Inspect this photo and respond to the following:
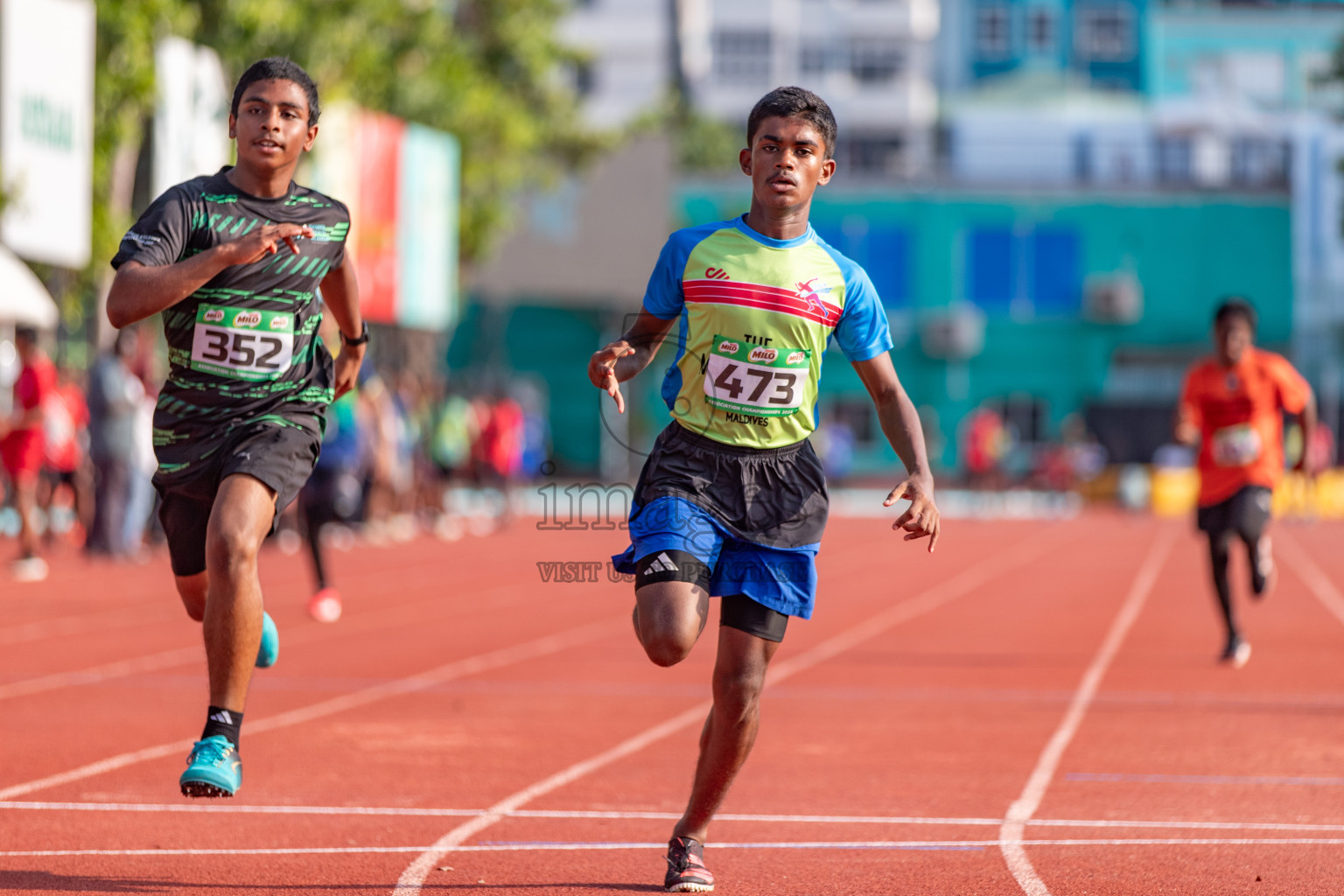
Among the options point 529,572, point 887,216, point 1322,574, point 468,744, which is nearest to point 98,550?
point 529,572

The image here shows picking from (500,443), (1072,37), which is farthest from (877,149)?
(500,443)

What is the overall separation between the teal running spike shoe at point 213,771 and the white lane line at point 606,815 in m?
1.17

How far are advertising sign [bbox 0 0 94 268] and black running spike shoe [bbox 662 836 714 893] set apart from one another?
13562 millimetres

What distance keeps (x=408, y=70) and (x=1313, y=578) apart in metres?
17.6

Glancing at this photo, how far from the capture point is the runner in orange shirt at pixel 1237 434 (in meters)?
10.5

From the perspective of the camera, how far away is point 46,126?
17.4m

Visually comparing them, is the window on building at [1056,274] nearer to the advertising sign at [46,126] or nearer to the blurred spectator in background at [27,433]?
the advertising sign at [46,126]

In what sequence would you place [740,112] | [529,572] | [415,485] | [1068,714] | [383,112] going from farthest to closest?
[740,112] < [383,112] < [415,485] < [529,572] < [1068,714]

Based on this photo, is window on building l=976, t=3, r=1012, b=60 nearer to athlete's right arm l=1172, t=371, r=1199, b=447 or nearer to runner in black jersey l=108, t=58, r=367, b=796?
athlete's right arm l=1172, t=371, r=1199, b=447

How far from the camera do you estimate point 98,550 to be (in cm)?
1744

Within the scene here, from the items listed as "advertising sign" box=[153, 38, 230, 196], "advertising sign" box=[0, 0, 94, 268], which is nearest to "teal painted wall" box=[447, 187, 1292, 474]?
"advertising sign" box=[0, 0, 94, 268]

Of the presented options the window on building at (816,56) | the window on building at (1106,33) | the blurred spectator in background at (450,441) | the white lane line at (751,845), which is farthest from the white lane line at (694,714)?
the window on building at (816,56)

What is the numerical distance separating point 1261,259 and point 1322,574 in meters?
30.6

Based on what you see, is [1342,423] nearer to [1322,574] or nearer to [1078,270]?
[1078,270]
